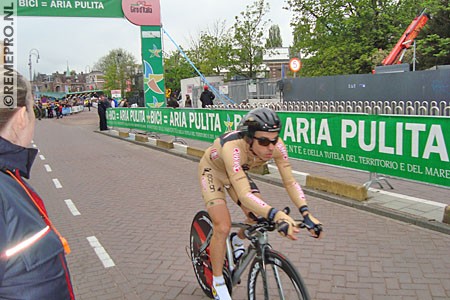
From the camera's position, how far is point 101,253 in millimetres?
5070

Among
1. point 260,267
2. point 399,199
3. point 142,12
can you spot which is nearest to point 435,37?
point 142,12

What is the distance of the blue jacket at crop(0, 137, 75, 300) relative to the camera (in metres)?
1.35

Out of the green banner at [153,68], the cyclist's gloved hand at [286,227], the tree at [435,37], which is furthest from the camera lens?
the tree at [435,37]

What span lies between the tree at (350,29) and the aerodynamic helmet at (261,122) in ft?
85.8

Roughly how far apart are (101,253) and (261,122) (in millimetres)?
3362

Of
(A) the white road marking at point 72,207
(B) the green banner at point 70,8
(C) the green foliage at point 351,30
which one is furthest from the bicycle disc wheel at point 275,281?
(C) the green foliage at point 351,30

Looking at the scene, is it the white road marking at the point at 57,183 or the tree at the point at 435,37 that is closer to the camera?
the white road marking at the point at 57,183

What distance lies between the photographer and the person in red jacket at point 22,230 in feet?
4.43

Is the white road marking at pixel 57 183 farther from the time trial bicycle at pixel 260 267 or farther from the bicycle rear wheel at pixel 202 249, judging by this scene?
the time trial bicycle at pixel 260 267

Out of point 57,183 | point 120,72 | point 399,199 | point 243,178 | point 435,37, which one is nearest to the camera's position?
point 243,178

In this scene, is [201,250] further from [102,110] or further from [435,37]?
[435,37]

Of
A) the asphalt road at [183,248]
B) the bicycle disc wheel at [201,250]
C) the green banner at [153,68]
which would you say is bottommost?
the asphalt road at [183,248]

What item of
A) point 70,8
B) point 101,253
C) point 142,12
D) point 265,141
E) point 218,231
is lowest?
point 101,253

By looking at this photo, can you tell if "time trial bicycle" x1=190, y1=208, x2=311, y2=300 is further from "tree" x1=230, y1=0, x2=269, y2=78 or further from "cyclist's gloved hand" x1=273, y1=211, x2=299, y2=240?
"tree" x1=230, y1=0, x2=269, y2=78
